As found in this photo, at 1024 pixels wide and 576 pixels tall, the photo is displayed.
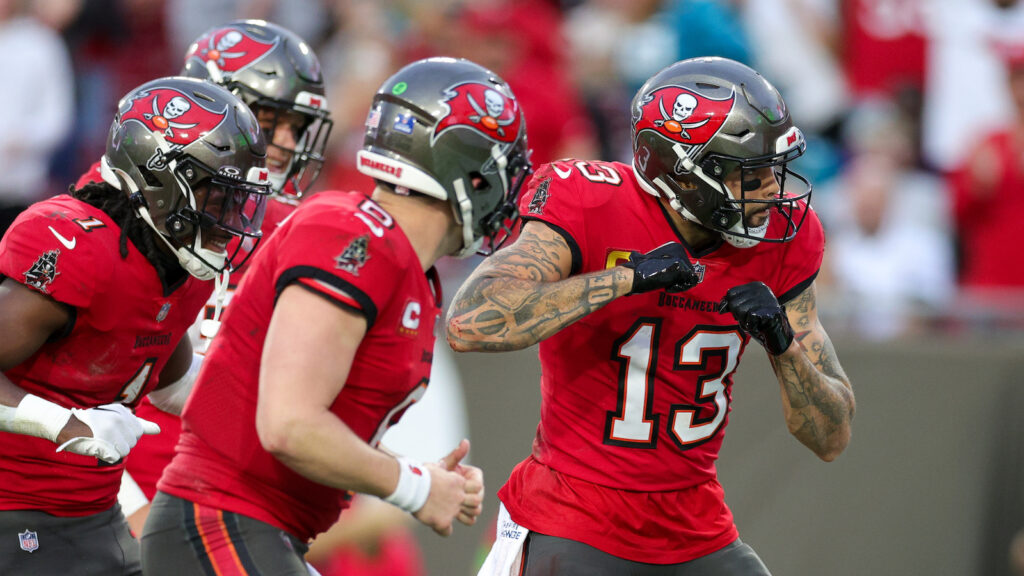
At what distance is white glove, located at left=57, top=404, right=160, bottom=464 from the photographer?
3.60 metres

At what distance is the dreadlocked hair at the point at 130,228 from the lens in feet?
13.0

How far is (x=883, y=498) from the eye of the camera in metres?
6.33

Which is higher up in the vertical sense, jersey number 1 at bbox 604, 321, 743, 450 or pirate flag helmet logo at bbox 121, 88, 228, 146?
pirate flag helmet logo at bbox 121, 88, 228, 146

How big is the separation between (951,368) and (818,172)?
2.42 metres

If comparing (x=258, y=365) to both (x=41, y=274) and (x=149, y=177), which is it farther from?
(x=149, y=177)

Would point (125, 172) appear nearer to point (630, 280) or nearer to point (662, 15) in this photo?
point (630, 280)

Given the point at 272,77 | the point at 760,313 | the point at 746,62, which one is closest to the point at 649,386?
the point at 760,313

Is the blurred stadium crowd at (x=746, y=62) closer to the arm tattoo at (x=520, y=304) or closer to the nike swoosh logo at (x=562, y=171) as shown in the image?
the nike swoosh logo at (x=562, y=171)

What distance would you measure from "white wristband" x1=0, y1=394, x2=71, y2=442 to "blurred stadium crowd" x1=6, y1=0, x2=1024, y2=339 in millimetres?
3988

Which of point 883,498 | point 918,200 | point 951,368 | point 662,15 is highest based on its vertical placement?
point 662,15

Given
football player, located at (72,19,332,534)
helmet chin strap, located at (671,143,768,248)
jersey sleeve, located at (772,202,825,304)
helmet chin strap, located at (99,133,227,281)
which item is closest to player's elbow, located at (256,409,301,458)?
helmet chin strap, located at (99,133,227,281)

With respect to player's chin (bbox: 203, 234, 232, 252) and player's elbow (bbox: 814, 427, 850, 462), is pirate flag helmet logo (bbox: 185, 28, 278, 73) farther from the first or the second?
player's elbow (bbox: 814, 427, 850, 462)

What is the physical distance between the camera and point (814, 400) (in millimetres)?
4000

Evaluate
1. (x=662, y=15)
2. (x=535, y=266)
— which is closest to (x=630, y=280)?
(x=535, y=266)
